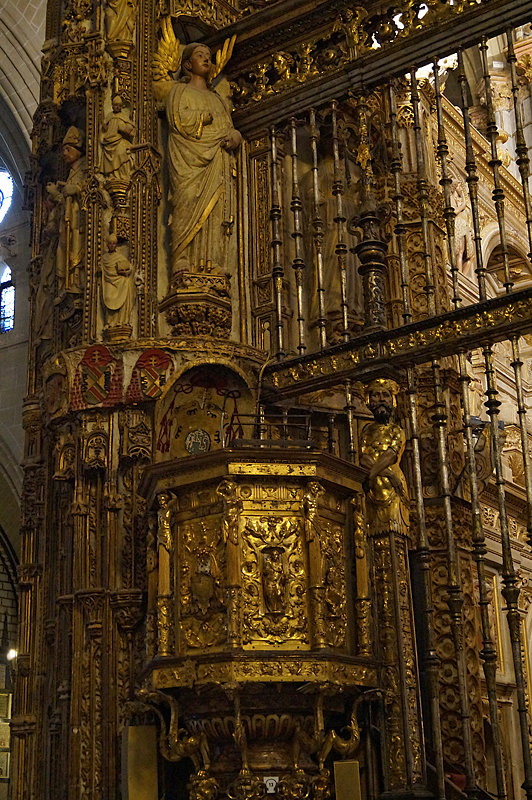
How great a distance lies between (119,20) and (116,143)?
3.95ft

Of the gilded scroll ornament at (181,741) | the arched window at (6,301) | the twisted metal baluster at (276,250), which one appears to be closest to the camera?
the gilded scroll ornament at (181,741)

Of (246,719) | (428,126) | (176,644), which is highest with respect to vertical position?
(428,126)

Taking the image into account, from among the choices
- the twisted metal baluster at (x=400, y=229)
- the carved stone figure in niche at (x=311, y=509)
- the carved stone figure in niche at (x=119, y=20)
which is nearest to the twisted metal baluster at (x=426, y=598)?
the twisted metal baluster at (x=400, y=229)

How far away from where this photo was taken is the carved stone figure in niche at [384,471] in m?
8.57

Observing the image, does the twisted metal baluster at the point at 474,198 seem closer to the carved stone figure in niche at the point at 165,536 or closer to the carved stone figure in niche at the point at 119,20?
the carved stone figure in niche at the point at 165,536

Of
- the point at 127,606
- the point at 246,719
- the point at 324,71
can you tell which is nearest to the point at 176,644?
the point at 246,719

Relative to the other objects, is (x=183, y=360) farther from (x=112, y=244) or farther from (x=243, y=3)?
(x=243, y=3)

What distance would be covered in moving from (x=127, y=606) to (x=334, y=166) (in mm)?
4211

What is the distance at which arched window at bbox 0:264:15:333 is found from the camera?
17344 millimetres

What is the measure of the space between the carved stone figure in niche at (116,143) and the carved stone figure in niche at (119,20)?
60 cm

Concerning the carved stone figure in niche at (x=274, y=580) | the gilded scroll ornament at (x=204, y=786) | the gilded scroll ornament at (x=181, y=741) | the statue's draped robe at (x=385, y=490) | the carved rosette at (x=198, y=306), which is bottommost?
the gilded scroll ornament at (x=204, y=786)

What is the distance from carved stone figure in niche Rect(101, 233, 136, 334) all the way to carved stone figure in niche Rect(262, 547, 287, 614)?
9.25ft

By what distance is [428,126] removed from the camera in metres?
12.9

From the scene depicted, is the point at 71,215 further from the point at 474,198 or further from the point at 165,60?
the point at 474,198
